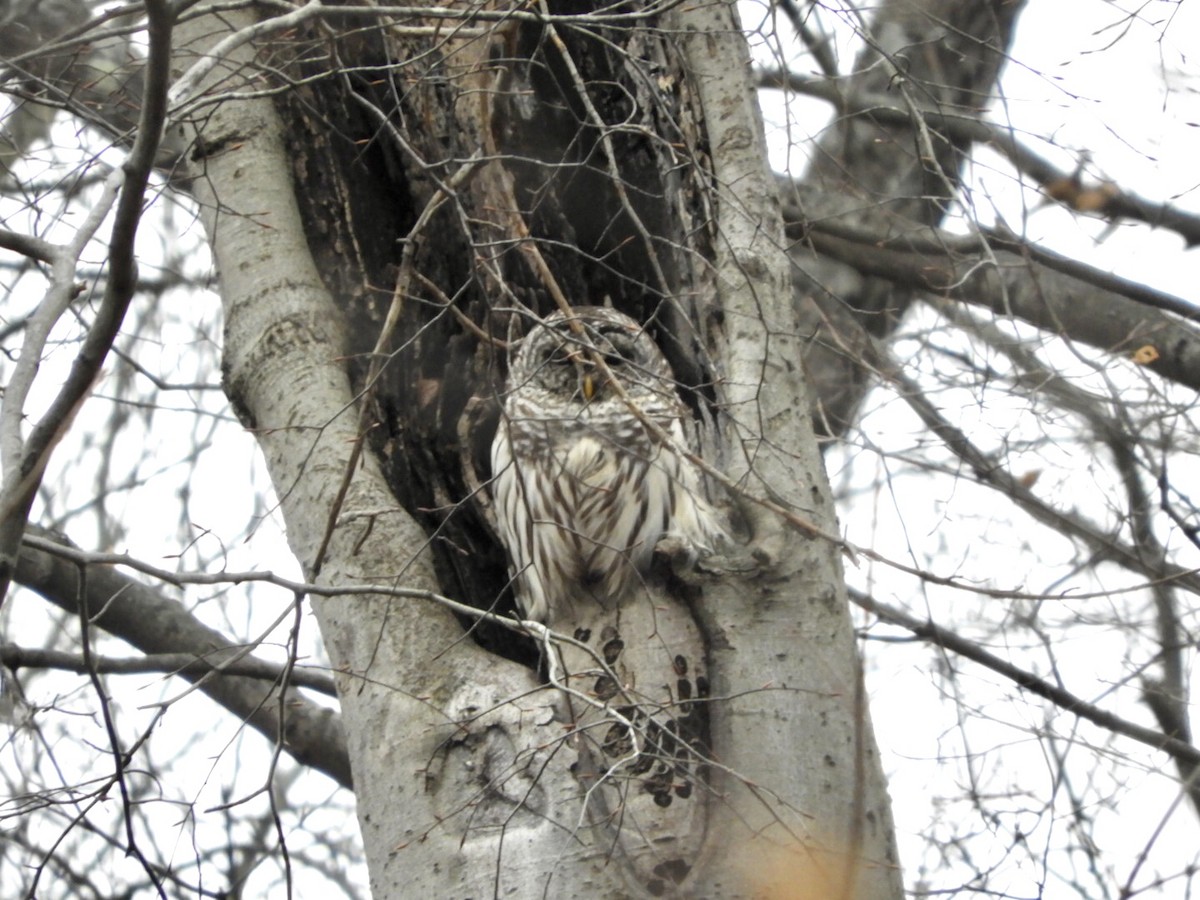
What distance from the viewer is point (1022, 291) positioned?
482cm

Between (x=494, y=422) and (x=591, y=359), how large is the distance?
2.53 ft

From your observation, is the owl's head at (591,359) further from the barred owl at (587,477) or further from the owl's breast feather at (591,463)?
the owl's breast feather at (591,463)

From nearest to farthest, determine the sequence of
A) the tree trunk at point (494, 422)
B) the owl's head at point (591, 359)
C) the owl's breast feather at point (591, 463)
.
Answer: the tree trunk at point (494, 422) < the owl's head at point (591, 359) < the owl's breast feather at point (591, 463)

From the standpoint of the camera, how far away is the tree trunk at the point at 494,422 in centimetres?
302

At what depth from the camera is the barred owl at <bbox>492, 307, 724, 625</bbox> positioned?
3967mm

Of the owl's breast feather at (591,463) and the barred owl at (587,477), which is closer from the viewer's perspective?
the barred owl at (587,477)

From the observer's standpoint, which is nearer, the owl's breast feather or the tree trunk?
the tree trunk

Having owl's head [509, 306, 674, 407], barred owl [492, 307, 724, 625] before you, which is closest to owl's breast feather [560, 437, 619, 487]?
barred owl [492, 307, 724, 625]

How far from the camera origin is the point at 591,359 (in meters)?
3.71

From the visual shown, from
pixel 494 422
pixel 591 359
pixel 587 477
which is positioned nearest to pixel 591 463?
pixel 587 477

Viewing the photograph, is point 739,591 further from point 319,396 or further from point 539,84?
point 539,84

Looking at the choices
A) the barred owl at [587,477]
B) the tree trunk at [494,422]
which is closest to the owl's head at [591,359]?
the barred owl at [587,477]

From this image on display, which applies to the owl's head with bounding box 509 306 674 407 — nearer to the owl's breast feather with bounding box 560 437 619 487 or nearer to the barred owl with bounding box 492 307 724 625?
the barred owl with bounding box 492 307 724 625

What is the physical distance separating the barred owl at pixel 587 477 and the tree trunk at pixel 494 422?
0.13 metres
